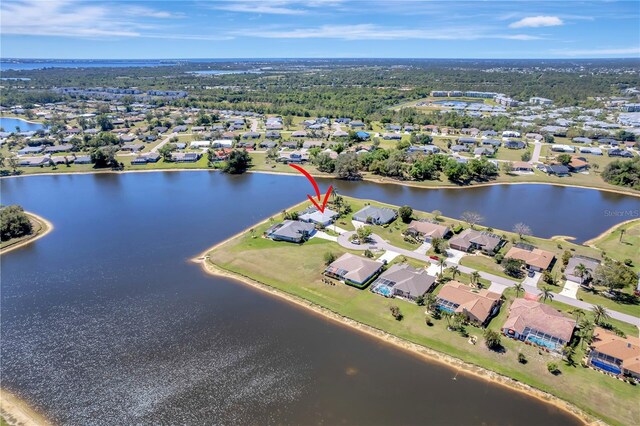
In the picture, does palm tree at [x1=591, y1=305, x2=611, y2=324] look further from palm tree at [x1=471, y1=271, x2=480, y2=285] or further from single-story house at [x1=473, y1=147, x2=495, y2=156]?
single-story house at [x1=473, y1=147, x2=495, y2=156]

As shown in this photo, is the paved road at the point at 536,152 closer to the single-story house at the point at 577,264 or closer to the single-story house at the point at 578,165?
the single-story house at the point at 578,165

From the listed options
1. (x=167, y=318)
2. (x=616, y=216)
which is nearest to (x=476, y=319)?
(x=167, y=318)

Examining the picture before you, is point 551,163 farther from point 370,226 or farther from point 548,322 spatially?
point 548,322

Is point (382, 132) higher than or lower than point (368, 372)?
higher

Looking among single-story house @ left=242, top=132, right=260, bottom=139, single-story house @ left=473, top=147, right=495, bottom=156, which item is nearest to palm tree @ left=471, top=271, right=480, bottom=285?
single-story house @ left=473, top=147, right=495, bottom=156

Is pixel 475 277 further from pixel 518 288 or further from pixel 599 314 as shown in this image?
pixel 599 314

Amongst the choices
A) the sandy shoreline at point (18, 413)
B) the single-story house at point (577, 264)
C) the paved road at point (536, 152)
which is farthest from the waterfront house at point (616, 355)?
the paved road at point (536, 152)

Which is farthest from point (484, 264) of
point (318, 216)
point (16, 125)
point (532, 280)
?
point (16, 125)
